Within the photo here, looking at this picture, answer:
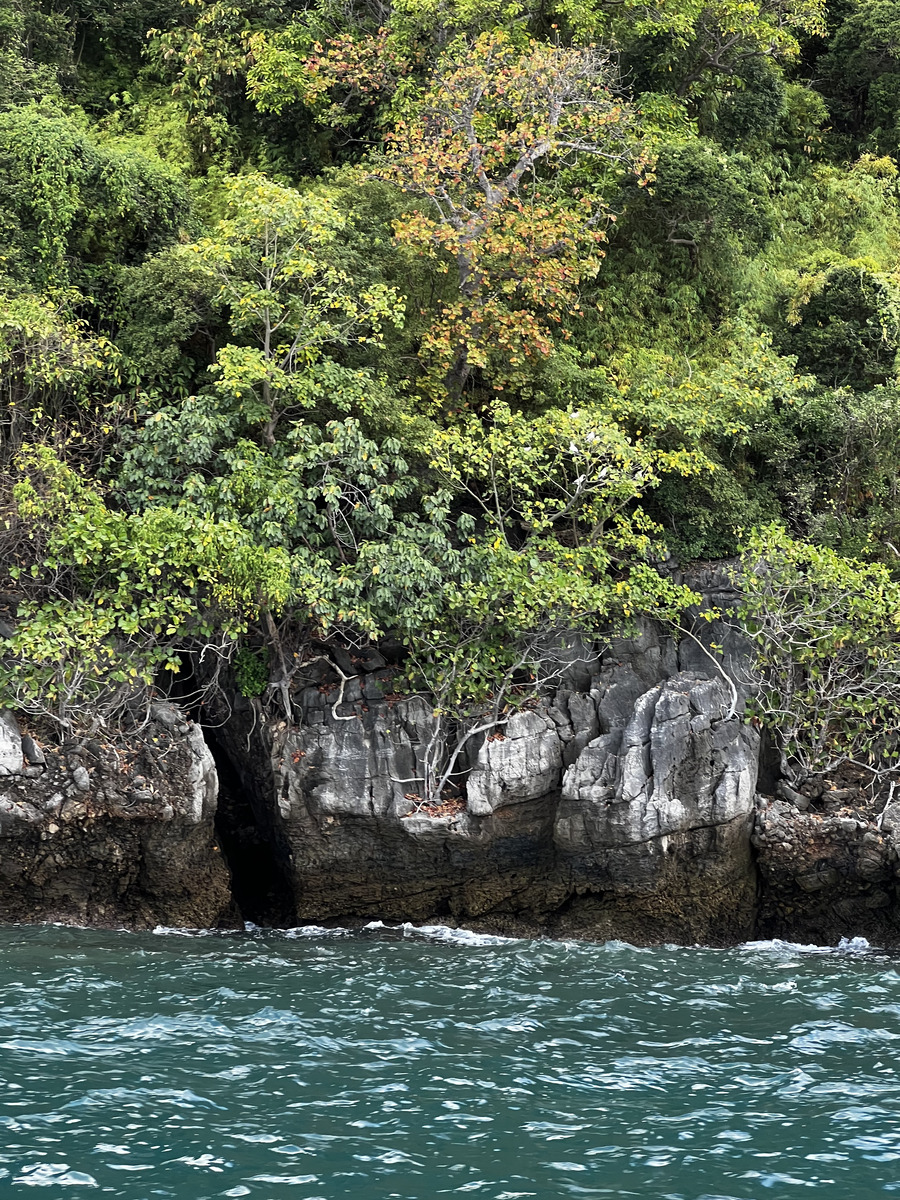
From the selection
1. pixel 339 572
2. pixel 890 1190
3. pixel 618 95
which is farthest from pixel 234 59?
pixel 890 1190

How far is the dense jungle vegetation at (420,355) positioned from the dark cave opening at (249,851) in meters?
2.17

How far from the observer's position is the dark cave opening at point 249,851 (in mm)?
18609

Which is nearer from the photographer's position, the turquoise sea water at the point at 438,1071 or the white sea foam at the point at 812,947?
the turquoise sea water at the point at 438,1071

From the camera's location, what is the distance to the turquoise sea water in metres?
8.98

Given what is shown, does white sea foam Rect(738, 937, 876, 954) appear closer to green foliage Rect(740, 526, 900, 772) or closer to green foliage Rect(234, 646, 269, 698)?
green foliage Rect(740, 526, 900, 772)

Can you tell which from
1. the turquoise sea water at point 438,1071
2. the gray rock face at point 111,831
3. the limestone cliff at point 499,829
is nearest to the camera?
the turquoise sea water at point 438,1071

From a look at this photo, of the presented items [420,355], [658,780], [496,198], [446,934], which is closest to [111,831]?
[446,934]

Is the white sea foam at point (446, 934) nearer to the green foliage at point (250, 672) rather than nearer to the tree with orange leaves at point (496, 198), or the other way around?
the green foliage at point (250, 672)

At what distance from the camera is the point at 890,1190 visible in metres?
8.85

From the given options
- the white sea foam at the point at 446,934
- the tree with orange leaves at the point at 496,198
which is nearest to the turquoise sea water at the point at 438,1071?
the white sea foam at the point at 446,934

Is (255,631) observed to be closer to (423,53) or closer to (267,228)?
(267,228)

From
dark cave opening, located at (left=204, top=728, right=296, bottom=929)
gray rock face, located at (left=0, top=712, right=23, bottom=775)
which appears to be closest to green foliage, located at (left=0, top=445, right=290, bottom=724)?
gray rock face, located at (left=0, top=712, right=23, bottom=775)

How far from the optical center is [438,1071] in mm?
11156

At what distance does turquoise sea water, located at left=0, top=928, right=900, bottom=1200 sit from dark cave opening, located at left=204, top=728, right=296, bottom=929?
96.8 inches
